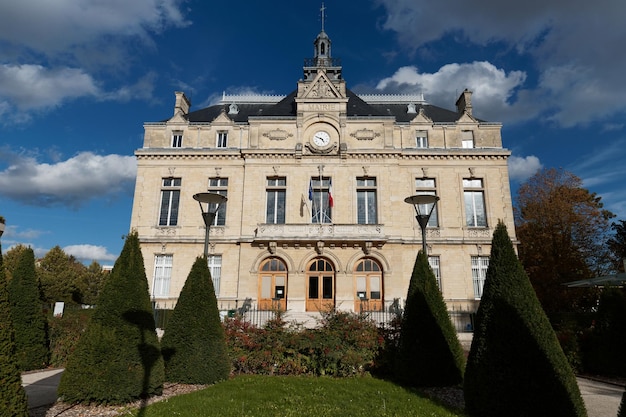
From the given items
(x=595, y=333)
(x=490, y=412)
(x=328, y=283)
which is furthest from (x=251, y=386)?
(x=328, y=283)

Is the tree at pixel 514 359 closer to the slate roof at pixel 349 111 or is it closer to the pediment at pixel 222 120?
the slate roof at pixel 349 111

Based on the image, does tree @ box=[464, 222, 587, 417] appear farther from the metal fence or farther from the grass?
the metal fence

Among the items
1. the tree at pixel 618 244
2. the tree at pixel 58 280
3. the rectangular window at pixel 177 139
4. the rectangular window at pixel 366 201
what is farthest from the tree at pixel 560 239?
the tree at pixel 58 280

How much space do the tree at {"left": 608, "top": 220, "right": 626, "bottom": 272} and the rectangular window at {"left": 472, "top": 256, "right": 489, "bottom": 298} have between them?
13.2m

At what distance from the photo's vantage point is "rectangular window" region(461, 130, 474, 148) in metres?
25.7

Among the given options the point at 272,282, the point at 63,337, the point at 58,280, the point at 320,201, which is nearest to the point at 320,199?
the point at 320,201

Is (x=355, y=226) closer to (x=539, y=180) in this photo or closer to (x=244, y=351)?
(x=244, y=351)

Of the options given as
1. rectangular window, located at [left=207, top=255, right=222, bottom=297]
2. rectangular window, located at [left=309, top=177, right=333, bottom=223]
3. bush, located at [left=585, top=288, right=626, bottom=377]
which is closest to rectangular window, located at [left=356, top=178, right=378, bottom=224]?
rectangular window, located at [left=309, top=177, right=333, bottom=223]

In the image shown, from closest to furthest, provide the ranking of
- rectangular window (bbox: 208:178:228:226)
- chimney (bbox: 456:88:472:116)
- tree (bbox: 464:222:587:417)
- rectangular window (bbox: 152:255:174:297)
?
tree (bbox: 464:222:587:417)
rectangular window (bbox: 152:255:174:297)
rectangular window (bbox: 208:178:228:226)
chimney (bbox: 456:88:472:116)

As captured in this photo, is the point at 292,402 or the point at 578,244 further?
the point at 578,244

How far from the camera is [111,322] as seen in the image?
802 centimetres

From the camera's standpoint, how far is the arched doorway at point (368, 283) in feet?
74.6

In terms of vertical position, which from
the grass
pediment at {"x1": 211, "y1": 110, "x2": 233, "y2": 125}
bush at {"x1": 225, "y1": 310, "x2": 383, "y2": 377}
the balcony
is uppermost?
pediment at {"x1": 211, "y1": 110, "x2": 233, "y2": 125}

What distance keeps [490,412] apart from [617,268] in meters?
32.4
